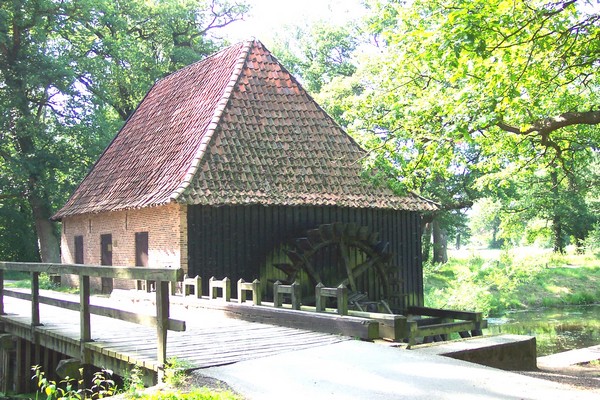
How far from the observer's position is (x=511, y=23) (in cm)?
1020

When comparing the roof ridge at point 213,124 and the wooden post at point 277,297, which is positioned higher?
the roof ridge at point 213,124

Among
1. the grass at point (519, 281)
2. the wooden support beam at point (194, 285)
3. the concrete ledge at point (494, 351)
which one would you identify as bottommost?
the grass at point (519, 281)

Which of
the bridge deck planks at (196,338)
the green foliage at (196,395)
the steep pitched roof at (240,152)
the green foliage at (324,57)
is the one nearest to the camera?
the green foliage at (196,395)

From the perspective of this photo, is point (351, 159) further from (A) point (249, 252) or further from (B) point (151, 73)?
(B) point (151, 73)

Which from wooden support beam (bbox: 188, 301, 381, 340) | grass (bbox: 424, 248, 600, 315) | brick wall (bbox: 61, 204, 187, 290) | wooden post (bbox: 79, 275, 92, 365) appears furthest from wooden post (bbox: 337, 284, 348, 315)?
grass (bbox: 424, 248, 600, 315)

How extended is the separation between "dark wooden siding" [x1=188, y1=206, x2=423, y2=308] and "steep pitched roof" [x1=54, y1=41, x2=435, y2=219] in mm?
444

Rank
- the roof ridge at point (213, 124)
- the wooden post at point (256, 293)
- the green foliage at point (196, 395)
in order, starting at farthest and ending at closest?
1. the roof ridge at point (213, 124)
2. the wooden post at point (256, 293)
3. the green foliage at point (196, 395)

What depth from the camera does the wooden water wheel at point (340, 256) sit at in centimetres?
1467

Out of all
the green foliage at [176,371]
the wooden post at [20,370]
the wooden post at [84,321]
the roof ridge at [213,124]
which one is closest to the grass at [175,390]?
the green foliage at [176,371]

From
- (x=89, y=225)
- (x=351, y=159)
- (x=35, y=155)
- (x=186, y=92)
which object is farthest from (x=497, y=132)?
(x=35, y=155)

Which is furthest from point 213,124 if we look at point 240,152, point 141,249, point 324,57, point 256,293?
point 324,57

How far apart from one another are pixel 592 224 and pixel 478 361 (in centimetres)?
3260

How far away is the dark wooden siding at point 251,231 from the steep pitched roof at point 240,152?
444 millimetres

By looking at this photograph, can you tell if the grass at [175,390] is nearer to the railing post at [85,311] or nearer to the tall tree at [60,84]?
the railing post at [85,311]
